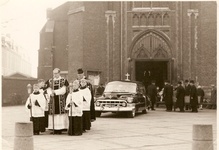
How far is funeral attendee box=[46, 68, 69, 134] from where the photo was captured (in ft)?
36.1

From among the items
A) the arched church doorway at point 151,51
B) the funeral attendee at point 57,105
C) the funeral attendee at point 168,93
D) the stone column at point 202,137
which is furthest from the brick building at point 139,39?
the stone column at point 202,137

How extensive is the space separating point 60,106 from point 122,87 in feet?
24.2

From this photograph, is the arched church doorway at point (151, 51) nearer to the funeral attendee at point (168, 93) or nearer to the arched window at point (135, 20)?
the arched window at point (135, 20)

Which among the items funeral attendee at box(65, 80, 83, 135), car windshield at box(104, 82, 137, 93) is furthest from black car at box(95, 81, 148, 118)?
funeral attendee at box(65, 80, 83, 135)

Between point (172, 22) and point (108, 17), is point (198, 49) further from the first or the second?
point (108, 17)

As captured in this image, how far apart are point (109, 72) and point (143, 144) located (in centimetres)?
2087

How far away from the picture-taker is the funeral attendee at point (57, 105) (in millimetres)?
11000

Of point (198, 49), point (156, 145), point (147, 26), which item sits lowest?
point (156, 145)

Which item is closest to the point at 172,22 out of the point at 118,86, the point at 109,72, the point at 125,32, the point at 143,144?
the point at 125,32

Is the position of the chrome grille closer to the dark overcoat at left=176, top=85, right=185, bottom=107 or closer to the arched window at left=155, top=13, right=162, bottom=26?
the dark overcoat at left=176, top=85, right=185, bottom=107

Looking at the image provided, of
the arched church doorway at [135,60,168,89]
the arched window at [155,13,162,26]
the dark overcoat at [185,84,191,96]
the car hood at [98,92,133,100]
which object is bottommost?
the car hood at [98,92,133,100]

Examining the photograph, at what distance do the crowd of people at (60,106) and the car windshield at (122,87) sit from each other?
641 centimetres

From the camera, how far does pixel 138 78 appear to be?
3023cm

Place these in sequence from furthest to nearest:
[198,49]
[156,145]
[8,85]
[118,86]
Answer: [8,85]
[198,49]
[118,86]
[156,145]
